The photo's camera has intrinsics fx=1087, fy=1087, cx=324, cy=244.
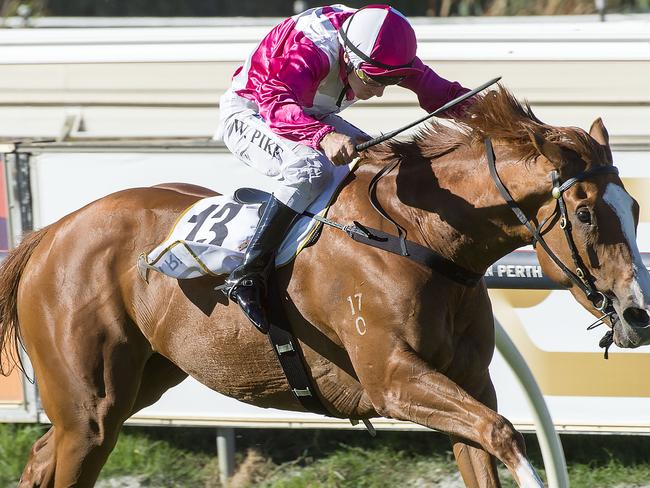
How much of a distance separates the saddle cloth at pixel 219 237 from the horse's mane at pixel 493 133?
0.26m

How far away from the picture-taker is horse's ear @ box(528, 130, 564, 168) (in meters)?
3.40

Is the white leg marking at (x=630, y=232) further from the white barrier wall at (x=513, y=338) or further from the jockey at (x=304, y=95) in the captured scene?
the white barrier wall at (x=513, y=338)

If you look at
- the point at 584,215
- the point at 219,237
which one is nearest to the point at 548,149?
the point at 584,215

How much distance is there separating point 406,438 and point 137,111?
2429mm

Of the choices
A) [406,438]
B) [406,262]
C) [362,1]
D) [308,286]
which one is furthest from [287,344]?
[362,1]

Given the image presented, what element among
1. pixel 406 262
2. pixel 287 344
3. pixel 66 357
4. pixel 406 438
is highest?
pixel 406 262

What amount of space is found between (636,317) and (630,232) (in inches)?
10.3

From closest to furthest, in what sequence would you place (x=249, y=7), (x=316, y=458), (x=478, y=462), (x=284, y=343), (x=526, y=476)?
(x=526, y=476), (x=478, y=462), (x=284, y=343), (x=316, y=458), (x=249, y=7)

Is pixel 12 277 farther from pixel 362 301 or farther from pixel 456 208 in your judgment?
pixel 456 208

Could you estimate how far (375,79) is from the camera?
3.81 m

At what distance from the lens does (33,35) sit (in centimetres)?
696

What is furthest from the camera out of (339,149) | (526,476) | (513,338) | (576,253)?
(513,338)

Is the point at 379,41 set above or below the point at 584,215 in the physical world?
above

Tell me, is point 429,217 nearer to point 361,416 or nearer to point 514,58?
point 361,416
